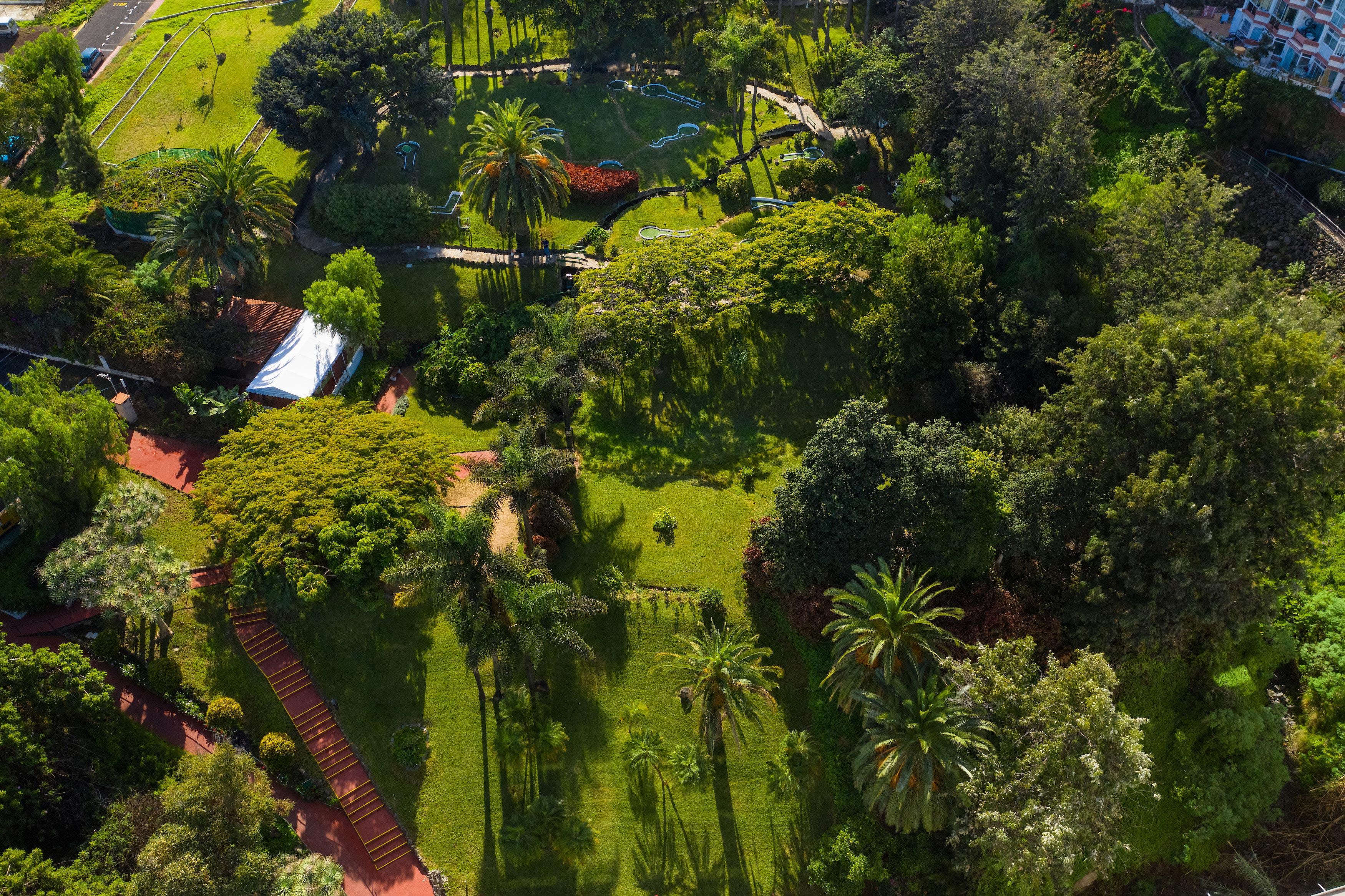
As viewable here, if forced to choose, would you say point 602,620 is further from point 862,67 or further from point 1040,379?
point 862,67

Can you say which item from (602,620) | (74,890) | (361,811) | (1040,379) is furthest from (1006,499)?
(74,890)

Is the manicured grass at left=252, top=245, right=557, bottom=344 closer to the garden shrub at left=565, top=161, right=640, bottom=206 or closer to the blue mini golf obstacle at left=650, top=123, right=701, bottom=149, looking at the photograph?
the garden shrub at left=565, top=161, right=640, bottom=206

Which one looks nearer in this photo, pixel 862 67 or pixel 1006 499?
pixel 1006 499

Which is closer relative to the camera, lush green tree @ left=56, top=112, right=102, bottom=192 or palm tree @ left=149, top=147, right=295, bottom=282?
palm tree @ left=149, top=147, right=295, bottom=282

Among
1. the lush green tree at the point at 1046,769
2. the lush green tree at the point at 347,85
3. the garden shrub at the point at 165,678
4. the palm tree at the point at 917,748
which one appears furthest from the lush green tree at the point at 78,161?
the lush green tree at the point at 1046,769

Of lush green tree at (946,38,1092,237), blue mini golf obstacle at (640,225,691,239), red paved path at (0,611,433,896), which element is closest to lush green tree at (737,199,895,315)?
lush green tree at (946,38,1092,237)

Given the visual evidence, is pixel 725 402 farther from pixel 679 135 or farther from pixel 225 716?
pixel 225 716
